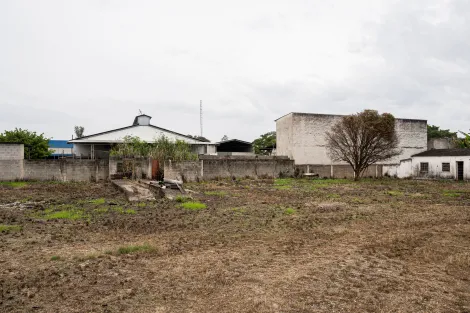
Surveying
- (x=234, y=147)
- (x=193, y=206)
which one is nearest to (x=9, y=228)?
(x=193, y=206)

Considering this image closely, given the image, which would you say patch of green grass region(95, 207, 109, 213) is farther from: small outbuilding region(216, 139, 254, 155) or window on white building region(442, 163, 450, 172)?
small outbuilding region(216, 139, 254, 155)

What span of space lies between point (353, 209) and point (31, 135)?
32394mm

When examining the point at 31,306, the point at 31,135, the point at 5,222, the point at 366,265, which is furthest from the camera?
the point at 31,135

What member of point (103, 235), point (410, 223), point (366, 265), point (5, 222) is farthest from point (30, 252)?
point (410, 223)

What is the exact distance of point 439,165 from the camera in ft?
93.2

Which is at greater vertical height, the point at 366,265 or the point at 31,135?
the point at 31,135

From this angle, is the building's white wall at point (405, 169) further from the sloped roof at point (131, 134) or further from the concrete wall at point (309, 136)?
the sloped roof at point (131, 134)

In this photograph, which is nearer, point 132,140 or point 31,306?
point 31,306

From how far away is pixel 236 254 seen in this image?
5.74m

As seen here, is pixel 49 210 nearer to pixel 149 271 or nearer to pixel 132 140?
pixel 149 271

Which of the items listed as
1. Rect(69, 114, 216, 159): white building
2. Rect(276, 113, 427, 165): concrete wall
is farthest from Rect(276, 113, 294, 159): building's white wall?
Rect(69, 114, 216, 159): white building

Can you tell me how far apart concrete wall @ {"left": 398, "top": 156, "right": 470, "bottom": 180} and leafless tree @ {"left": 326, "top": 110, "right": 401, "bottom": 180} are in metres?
4.25

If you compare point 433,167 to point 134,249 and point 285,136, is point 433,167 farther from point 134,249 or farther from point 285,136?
point 134,249

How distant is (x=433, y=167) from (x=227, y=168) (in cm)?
1856
